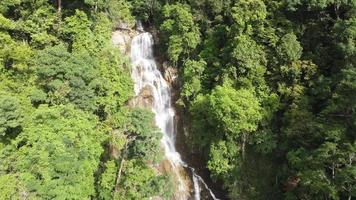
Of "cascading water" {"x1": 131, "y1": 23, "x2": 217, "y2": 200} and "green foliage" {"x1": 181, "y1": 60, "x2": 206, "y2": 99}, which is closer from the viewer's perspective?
"cascading water" {"x1": 131, "y1": 23, "x2": 217, "y2": 200}

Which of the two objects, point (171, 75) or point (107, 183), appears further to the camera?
point (171, 75)

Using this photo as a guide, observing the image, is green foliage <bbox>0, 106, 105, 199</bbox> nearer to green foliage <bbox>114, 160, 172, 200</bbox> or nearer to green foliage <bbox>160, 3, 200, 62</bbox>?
green foliage <bbox>114, 160, 172, 200</bbox>

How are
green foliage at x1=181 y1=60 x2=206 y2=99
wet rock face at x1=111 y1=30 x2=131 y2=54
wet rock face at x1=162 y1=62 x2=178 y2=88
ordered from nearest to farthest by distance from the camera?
green foliage at x1=181 y1=60 x2=206 y2=99 → wet rock face at x1=162 y1=62 x2=178 y2=88 → wet rock face at x1=111 y1=30 x2=131 y2=54

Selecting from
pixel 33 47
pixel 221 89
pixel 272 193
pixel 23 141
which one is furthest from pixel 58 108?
pixel 272 193

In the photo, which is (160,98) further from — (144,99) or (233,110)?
(233,110)

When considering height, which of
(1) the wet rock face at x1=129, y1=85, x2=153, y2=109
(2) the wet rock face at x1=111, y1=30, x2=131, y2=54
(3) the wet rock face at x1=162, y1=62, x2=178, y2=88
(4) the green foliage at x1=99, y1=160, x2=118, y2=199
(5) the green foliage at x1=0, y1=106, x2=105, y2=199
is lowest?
(4) the green foliage at x1=99, y1=160, x2=118, y2=199

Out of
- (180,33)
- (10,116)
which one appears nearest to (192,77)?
(180,33)

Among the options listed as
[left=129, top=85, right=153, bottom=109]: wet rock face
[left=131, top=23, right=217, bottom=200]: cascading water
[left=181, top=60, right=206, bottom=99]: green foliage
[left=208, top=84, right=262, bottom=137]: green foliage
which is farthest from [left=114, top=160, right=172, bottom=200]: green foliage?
[left=181, top=60, right=206, bottom=99]: green foliage
